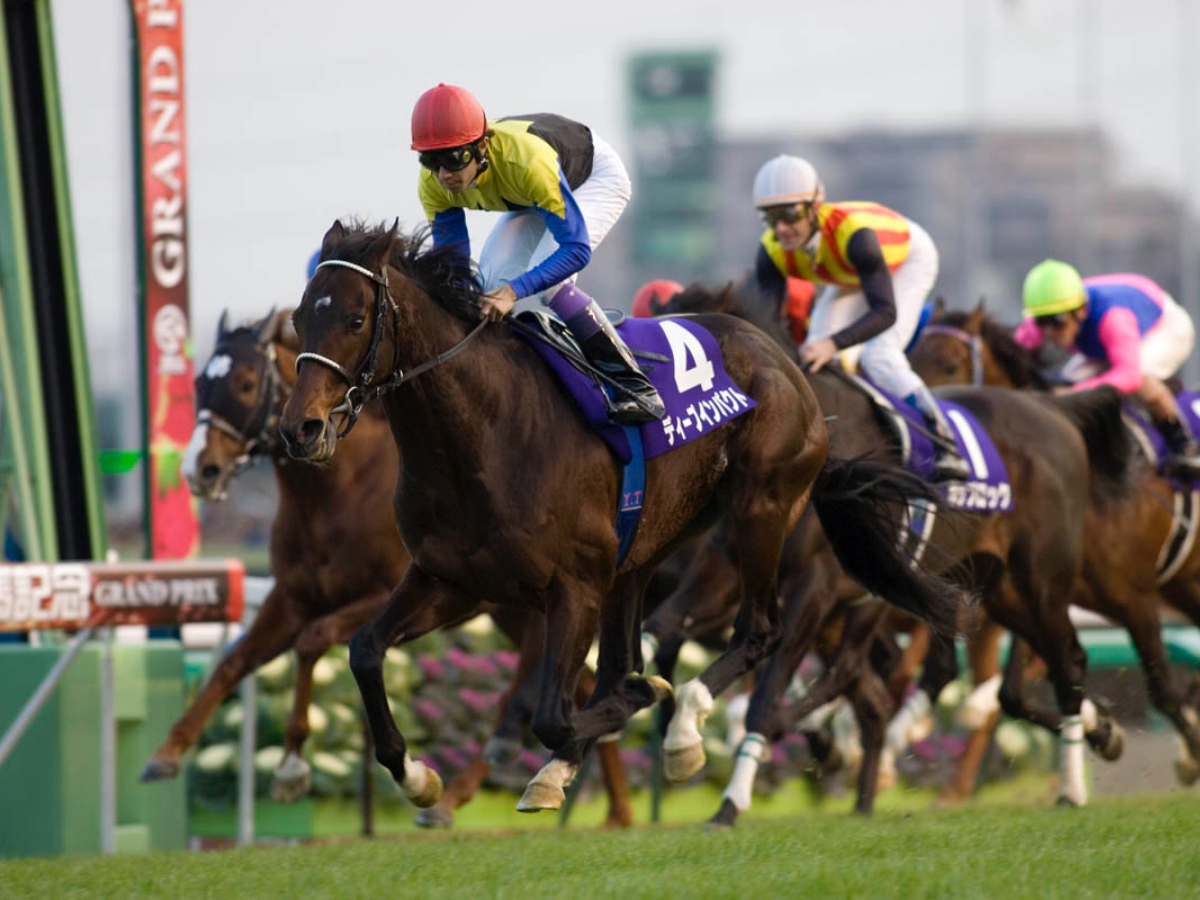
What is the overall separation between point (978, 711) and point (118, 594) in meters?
3.84

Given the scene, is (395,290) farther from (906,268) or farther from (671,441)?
(906,268)

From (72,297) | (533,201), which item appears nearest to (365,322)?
(533,201)

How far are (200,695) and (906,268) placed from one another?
3.05 meters

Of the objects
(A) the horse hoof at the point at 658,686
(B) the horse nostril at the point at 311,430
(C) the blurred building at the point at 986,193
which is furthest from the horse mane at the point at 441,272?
(C) the blurred building at the point at 986,193

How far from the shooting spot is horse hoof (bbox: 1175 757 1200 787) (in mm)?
7445

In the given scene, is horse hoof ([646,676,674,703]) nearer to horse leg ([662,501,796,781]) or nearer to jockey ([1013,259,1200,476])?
horse leg ([662,501,796,781])

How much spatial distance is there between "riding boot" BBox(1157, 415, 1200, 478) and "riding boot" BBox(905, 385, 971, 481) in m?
1.53

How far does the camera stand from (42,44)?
7102 mm

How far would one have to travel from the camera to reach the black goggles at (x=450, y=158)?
14.1ft

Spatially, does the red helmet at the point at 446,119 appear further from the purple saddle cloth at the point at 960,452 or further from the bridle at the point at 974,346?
the bridle at the point at 974,346

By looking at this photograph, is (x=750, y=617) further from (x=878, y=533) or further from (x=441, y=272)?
(x=441, y=272)

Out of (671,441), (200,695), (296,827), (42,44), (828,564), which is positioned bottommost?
(296,827)

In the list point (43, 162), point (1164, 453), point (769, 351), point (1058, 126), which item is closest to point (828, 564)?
point (769, 351)

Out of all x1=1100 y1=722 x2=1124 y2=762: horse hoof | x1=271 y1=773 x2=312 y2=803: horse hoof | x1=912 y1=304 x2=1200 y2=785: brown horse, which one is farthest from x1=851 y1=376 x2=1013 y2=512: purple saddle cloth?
x1=271 y1=773 x2=312 y2=803: horse hoof
